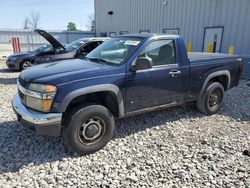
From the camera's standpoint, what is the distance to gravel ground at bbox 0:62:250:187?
2828mm

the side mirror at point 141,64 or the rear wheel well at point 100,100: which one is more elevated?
the side mirror at point 141,64

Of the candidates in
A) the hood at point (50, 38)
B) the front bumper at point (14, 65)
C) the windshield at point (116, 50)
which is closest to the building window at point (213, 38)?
the hood at point (50, 38)

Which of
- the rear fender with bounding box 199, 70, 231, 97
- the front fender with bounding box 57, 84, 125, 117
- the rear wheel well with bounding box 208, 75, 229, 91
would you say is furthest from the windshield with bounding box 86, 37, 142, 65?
the rear wheel well with bounding box 208, 75, 229, 91

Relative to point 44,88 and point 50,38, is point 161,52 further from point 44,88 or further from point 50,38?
point 50,38

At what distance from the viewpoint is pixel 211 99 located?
A: 4938 millimetres

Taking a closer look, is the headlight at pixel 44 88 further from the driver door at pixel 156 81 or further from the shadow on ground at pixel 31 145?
the driver door at pixel 156 81

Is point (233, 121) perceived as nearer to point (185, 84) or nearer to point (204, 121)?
point (204, 121)

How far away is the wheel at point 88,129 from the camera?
3156 millimetres

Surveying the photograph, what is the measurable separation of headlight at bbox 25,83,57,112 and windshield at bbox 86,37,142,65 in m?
1.19

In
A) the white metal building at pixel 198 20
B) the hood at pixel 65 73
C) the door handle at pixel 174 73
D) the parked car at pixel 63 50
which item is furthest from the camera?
the white metal building at pixel 198 20

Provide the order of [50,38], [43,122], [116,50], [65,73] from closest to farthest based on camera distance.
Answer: [43,122]
[65,73]
[116,50]
[50,38]

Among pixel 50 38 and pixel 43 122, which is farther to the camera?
pixel 50 38

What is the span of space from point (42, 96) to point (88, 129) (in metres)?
0.83

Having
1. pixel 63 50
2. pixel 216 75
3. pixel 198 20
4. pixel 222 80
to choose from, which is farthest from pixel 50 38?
pixel 198 20
